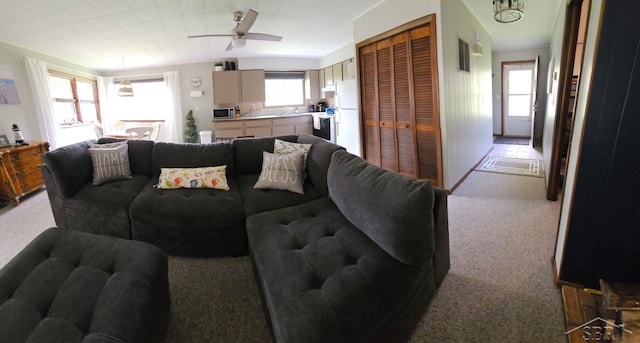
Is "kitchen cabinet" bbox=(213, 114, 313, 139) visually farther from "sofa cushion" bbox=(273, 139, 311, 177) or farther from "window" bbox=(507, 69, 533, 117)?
"window" bbox=(507, 69, 533, 117)

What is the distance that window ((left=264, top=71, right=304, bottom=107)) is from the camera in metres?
7.38

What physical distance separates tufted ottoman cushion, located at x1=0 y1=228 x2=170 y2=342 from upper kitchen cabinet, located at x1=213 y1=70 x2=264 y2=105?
560 cm

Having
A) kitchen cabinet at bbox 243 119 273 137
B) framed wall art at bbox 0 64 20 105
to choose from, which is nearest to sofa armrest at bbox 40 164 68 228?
framed wall art at bbox 0 64 20 105

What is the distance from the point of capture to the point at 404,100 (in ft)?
12.1

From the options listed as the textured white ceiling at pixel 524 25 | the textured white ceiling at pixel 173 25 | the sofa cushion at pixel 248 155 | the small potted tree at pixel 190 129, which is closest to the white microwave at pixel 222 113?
the small potted tree at pixel 190 129

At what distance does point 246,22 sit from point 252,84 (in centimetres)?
336

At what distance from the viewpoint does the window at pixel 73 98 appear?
5746 mm

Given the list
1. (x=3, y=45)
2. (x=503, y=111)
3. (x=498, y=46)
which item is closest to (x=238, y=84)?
(x=3, y=45)

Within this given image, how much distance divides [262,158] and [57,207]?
6.33 feet

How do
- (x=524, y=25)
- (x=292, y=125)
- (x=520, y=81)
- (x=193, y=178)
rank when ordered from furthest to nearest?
(x=520, y=81)
(x=292, y=125)
(x=524, y=25)
(x=193, y=178)

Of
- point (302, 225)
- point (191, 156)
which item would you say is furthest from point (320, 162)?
point (191, 156)

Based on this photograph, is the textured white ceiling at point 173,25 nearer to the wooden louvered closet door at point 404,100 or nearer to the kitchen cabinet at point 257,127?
the wooden louvered closet door at point 404,100

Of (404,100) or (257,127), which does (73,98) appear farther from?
(404,100)

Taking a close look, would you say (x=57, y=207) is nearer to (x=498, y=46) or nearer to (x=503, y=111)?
(x=498, y=46)
